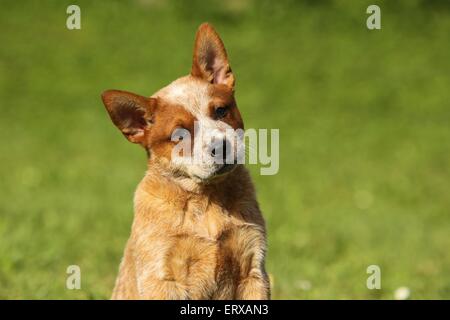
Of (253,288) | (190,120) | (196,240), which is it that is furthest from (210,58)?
(253,288)

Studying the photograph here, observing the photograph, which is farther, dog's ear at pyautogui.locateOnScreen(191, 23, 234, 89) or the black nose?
dog's ear at pyautogui.locateOnScreen(191, 23, 234, 89)

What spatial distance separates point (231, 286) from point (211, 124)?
97 cm

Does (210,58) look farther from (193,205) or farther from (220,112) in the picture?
(193,205)

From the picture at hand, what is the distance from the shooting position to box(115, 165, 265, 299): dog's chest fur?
4797mm

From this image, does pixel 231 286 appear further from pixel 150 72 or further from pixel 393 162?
pixel 150 72


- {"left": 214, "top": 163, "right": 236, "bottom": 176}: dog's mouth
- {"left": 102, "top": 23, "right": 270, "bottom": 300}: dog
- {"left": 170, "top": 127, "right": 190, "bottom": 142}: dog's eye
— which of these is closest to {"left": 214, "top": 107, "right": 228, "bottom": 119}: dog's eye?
{"left": 102, "top": 23, "right": 270, "bottom": 300}: dog

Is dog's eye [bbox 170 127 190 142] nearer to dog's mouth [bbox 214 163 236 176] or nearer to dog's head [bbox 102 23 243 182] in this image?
dog's head [bbox 102 23 243 182]

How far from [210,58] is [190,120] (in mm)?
555

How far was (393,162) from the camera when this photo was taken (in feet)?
49.7

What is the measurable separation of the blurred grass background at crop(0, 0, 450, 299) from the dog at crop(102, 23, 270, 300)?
1998 mm

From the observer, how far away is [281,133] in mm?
16375

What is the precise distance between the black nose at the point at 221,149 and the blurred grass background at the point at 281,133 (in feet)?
8.00

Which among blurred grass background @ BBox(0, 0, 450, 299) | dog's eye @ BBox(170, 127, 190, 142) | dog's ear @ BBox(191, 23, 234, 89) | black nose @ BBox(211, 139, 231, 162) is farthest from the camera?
blurred grass background @ BBox(0, 0, 450, 299)
